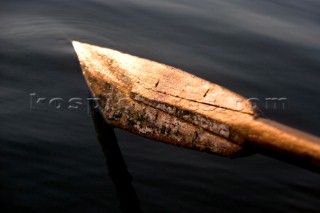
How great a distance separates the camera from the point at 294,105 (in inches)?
139

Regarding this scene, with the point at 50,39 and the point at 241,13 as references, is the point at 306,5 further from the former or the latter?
the point at 50,39

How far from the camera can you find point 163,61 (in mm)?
4055

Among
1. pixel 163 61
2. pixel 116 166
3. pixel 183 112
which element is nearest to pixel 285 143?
pixel 183 112

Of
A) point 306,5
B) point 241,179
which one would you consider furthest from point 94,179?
point 306,5

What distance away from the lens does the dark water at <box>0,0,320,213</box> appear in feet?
7.82

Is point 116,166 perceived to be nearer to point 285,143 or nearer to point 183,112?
point 183,112

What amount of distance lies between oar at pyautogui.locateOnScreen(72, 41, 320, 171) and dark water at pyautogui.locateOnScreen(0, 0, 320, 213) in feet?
1.94

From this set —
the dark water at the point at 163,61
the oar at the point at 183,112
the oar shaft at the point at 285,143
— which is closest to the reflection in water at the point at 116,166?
A: the dark water at the point at 163,61

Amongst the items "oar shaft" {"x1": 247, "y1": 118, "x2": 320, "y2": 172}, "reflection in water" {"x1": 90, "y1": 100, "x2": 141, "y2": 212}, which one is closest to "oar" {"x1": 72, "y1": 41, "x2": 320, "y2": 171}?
"oar shaft" {"x1": 247, "y1": 118, "x2": 320, "y2": 172}

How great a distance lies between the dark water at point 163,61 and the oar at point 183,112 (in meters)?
0.59

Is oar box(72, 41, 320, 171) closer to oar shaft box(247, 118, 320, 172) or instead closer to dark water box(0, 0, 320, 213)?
oar shaft box(247, 118, 320, 172)

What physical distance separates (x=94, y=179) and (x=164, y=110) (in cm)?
84

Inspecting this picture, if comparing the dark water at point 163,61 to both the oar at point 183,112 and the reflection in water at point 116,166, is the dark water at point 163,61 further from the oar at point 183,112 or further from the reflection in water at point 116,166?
the oar at point 183,112

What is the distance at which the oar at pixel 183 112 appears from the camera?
162 cm
